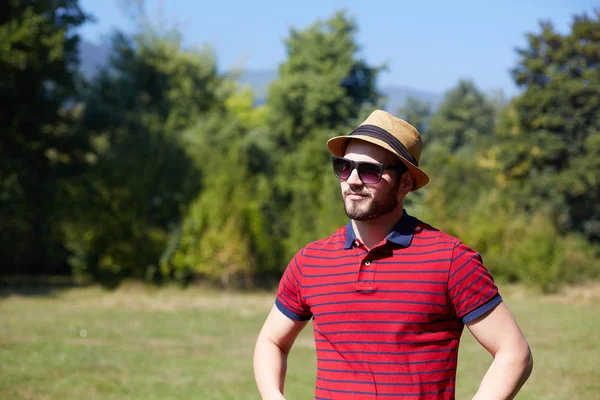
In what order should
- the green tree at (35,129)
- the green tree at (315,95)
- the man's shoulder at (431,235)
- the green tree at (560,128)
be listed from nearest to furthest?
the man's shoulder at (431,235) < the green tree at (35,129) < the green tree at (560,128) < the green tree at (315,95)

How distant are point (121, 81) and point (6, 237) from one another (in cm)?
1242

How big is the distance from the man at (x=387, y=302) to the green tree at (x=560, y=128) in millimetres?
28275

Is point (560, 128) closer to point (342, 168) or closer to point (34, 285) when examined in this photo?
point (34, 285)

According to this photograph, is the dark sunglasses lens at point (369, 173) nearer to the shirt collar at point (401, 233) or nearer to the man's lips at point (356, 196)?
the man's lips at point (356, 196)

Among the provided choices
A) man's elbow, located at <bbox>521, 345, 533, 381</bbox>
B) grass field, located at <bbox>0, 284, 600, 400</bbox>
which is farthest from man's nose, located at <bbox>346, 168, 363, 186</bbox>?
grass field, located at <bbox>0, 284, 600, 400</bbox>

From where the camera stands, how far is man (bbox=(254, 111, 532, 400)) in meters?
2.80

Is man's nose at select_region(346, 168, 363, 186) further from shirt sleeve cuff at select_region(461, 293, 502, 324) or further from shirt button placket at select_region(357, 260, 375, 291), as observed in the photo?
shirt sleeve cuff at select_region(461, 293, 502, 324)

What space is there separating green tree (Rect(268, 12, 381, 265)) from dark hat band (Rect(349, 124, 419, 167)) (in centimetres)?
3107

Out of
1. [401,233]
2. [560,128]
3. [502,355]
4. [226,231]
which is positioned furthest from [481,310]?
[560,128]

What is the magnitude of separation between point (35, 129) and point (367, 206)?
26.2 meters

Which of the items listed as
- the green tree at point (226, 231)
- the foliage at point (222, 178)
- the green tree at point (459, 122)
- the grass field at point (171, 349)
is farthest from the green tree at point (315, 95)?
the green tree at point (459, 122)

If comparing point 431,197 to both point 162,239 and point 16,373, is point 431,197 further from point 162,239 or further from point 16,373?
point 16,373

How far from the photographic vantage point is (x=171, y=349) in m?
14.2

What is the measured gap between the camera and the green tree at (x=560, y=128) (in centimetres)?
2997
